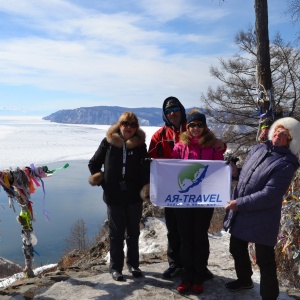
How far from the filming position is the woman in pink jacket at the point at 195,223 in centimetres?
406

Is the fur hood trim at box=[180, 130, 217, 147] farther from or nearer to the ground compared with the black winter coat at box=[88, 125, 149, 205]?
farther from the ground

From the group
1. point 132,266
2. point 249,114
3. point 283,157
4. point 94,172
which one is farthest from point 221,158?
point 249,114

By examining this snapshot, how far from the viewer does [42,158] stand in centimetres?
3950

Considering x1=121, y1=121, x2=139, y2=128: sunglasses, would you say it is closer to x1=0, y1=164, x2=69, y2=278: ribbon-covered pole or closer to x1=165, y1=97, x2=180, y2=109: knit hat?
x1=165, y1=97, x2=180, y2=109: knit hat

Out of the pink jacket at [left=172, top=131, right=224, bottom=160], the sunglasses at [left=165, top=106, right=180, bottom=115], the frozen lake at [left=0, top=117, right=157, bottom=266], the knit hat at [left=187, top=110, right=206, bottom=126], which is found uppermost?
the sunglasses at [left=165, top=106, right=180, bottom=115]

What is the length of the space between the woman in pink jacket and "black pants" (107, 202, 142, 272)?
68cm

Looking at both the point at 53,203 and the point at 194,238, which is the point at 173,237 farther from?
the point at 53,203

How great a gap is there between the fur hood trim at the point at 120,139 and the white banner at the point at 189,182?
1.08 ft

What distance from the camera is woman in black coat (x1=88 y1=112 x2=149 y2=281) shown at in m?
4.45

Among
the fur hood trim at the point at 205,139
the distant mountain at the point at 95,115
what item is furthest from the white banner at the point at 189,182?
the distant mountain at the point at 95,115

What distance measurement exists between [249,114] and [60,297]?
66.0 ft

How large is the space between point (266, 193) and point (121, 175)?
1.82 meters

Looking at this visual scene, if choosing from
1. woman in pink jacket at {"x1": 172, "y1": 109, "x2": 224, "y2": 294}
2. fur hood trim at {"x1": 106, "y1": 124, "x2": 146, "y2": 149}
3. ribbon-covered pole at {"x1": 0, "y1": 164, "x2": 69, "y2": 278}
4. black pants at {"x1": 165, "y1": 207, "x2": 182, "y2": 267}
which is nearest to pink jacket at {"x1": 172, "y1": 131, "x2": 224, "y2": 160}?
woman in pink jacket at {"x1": 172, "y1": 109, "x2": 224, "y2": 294}

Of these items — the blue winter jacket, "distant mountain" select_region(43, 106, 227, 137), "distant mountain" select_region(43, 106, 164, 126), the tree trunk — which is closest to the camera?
the blue winter jacket
